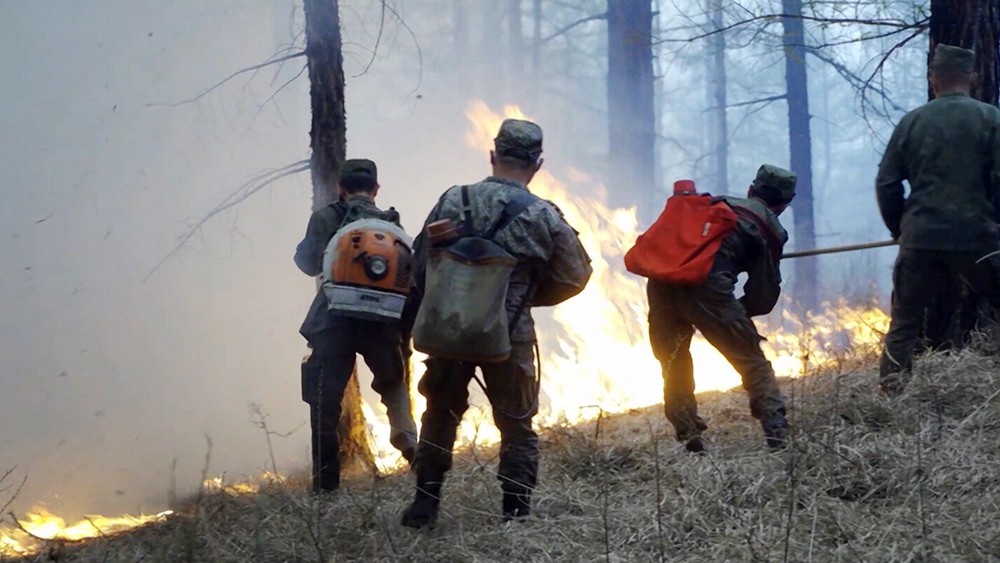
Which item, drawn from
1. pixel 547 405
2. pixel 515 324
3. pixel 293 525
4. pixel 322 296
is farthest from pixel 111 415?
pixel 515 324

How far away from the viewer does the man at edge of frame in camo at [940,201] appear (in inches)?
239

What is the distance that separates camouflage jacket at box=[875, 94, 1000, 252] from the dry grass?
2.73 ft

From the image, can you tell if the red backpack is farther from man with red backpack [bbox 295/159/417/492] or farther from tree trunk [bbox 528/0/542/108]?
tree trunk [bbox 528/0/542/108]

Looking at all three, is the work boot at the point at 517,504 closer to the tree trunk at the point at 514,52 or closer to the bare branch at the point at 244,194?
the bare branch at the point at 244,194

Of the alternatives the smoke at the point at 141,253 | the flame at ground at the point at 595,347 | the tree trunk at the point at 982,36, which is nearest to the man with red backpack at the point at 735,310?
the tree trunk at the point at 982,36

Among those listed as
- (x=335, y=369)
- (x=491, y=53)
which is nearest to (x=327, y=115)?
(x=335, y=369)

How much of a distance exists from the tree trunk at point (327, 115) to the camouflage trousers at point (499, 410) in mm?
3658

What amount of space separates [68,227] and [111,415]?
6.99ft

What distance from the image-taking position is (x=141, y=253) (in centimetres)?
1166

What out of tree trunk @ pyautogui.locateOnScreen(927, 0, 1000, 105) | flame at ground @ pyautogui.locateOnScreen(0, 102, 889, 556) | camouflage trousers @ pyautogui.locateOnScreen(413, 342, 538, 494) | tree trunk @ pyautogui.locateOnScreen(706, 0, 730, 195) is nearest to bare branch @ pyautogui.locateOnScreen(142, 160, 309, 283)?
flame at ground @ pyautogui.locateOnScreen(0, 102, 889, 556)

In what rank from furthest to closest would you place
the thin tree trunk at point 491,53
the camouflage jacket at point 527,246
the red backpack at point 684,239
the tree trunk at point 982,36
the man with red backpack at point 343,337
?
the thin tree trunk at point 491,53, the tree trunk at point 982,36, the man with red backpack at point 343,337, the red backpack at point 684,239, the camouflage jacket at point 527,246

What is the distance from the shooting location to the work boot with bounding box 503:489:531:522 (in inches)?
190

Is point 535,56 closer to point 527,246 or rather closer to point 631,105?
point 631,105

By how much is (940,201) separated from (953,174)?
0.18 meters
